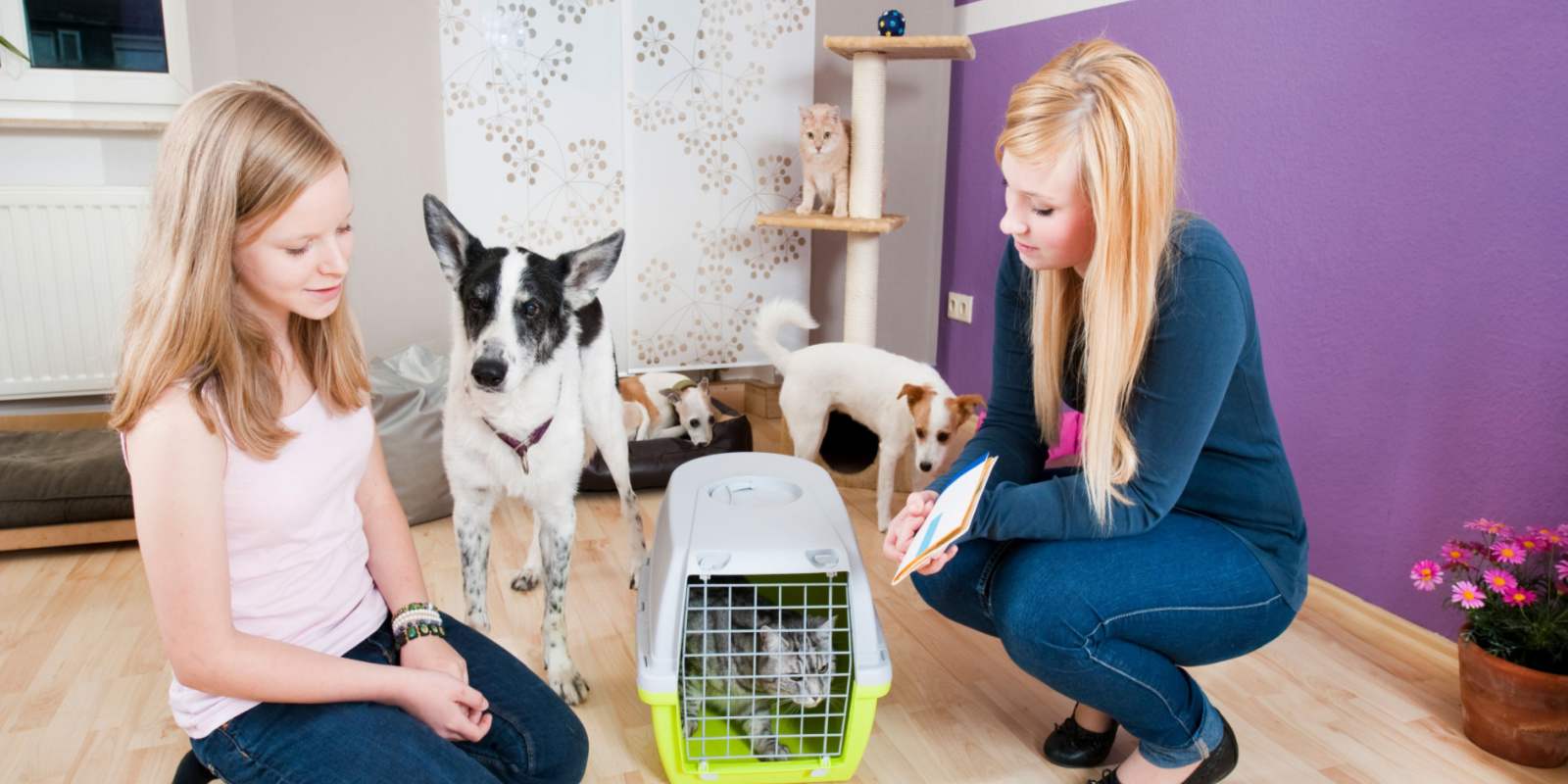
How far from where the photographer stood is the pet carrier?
1.45 meters

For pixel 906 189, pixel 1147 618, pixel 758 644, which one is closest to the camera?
pixel 1147 618

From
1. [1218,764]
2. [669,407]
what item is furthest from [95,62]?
[1218,764]

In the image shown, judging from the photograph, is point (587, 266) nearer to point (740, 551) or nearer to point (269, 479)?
point (740, 551)

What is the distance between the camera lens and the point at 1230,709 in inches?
71.5

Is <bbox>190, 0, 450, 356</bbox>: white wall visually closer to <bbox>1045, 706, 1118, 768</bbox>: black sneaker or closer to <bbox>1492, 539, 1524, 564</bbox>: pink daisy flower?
<bbox>1045, 706, 1118, 768</bbox>: black sneaker

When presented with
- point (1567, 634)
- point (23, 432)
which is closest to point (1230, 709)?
point (1567, 634)

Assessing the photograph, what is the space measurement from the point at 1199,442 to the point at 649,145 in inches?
97.0

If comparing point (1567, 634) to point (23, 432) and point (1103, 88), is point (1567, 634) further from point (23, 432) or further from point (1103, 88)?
point (23, 432)

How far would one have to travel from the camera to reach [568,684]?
1.79 metres

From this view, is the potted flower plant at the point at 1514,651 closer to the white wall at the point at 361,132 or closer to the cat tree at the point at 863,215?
the cat tree at the point at 863,215

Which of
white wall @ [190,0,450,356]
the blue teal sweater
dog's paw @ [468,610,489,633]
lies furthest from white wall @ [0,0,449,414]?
the blue teal sweater

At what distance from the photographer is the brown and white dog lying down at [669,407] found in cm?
313

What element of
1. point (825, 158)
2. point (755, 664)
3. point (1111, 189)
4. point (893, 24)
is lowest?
point (755, 664)

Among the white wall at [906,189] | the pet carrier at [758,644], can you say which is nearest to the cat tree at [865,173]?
the white wall at [906,189]
